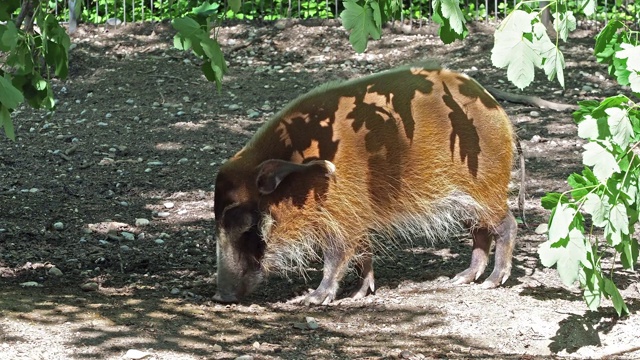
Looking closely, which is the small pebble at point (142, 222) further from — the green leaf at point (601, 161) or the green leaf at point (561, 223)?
the green leaf at point (601, 161)

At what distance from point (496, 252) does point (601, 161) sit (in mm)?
1817

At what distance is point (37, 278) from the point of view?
5.70 m

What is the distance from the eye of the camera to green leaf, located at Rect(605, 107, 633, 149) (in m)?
4.02

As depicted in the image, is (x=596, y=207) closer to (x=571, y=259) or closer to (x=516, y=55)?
(x=571, y=259)

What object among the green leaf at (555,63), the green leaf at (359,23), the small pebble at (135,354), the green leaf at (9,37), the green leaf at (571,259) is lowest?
the small pebble at (135,354)

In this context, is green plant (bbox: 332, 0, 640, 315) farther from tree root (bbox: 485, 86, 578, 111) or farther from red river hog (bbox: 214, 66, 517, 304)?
tree root (bbox: 485, 86, 578, 111)

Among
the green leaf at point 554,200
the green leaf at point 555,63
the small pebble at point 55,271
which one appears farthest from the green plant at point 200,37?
the small pebble at point 55,271

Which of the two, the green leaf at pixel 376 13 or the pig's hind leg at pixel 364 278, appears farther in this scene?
the pig's hind leg at pixel 364 278

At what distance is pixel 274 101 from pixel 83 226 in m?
3.32

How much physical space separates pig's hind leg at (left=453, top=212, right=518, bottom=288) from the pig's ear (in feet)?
3.34

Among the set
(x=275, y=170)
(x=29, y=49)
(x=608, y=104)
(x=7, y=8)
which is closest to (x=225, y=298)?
(x=275, y=170)

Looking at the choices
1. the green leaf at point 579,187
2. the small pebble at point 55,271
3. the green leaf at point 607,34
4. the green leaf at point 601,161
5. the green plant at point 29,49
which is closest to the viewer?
the green leaf at point 601,161

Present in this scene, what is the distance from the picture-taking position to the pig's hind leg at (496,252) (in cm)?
571

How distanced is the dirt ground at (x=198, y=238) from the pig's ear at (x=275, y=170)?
2.15 feet
